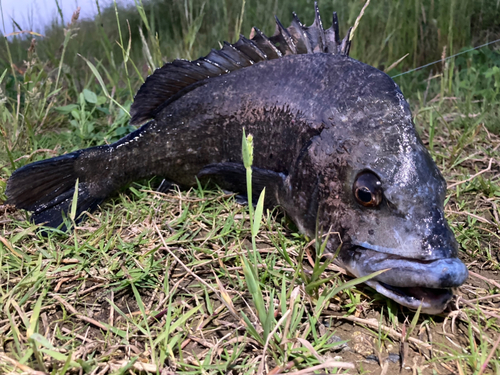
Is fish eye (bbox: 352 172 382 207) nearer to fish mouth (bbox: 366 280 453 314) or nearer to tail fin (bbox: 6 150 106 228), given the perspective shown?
fish mouth (bbox: 366 280 453 314)

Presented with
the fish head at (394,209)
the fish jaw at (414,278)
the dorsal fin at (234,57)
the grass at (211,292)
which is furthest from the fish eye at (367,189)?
the dorsal fin at (234,57)

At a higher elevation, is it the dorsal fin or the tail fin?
the dorsal fin

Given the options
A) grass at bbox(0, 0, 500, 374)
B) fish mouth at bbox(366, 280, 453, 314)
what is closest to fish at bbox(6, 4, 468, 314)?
fish mouth at bbox(366, 280, 453, 314)

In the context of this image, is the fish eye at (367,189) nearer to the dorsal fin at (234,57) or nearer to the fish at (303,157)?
the fish at (303,157)

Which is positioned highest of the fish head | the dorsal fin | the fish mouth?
the dorsal fin

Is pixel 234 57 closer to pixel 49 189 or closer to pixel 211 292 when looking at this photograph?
pixel 49 189

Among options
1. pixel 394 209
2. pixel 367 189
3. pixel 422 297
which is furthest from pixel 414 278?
pixel 367 189

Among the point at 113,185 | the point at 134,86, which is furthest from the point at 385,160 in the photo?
the point at 134,86
